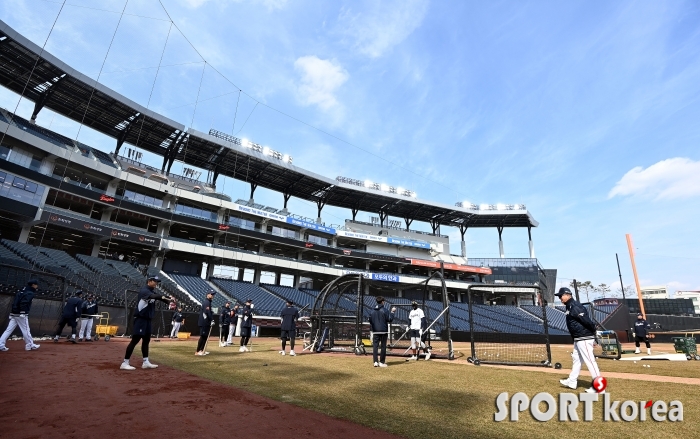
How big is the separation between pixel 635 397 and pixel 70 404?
841cm

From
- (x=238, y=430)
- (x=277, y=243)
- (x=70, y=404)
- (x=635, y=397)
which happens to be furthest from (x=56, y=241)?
(x=635, y=397)

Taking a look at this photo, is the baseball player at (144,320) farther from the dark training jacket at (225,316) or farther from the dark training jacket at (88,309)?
the dark training jacket at (88,309)

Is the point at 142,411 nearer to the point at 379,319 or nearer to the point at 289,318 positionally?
the point at 379,319

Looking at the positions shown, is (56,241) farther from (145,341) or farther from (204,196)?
(145,341)

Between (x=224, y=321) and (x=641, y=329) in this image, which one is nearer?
(x=641, y=329)

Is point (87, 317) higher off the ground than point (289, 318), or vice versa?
point (289, 318)

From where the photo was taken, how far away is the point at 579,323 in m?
6.89

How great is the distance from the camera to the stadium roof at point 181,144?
3042cm

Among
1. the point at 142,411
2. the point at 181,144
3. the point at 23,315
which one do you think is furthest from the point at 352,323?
the point at 181,144

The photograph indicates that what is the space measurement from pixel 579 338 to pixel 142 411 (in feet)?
25.4

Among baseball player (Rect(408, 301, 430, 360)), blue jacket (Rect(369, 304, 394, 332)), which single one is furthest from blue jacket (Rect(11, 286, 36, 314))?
baseball player (Rect(408, 301, 430, 360))

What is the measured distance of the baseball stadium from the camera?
438cm

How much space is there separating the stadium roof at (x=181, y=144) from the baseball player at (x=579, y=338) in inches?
1198

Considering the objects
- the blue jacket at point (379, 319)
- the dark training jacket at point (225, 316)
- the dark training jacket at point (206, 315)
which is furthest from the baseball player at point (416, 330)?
the dark training jacket at point (225, 316)
